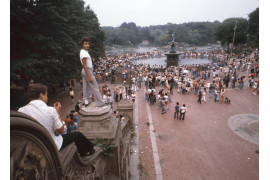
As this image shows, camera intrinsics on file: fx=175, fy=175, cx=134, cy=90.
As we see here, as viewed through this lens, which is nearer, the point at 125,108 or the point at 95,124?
the point at 95,124

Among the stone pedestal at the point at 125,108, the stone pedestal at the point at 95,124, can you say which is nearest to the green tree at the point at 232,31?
the stone pedestal at the point at 125,108

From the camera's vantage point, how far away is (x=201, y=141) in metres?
10.8

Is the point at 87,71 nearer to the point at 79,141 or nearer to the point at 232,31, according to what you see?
the point at 79,141

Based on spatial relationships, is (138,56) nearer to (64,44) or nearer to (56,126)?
(64,44)

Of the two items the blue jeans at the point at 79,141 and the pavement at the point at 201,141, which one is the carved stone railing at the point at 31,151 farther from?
the pavement at the point at 201,141

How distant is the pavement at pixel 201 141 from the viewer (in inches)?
330

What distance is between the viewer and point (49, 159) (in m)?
1.98

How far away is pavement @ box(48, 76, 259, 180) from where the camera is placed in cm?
838

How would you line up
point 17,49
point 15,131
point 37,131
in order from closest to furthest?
point 15,131 < point 37,131 < point 17,49

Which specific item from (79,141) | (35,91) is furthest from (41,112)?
(79,141)

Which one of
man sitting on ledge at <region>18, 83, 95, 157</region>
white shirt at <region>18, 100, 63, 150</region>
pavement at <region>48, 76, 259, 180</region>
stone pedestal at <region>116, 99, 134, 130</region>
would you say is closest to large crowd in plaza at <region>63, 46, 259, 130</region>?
pavement at <region>48, 76, 259, 180</region>

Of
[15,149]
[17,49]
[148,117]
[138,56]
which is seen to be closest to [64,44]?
[17,49]

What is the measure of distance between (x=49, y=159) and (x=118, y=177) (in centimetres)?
388

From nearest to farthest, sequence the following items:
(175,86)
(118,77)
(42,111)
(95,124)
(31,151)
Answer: (31,151)
(42,111)
(95,124)
(175,86)
(118,77)
